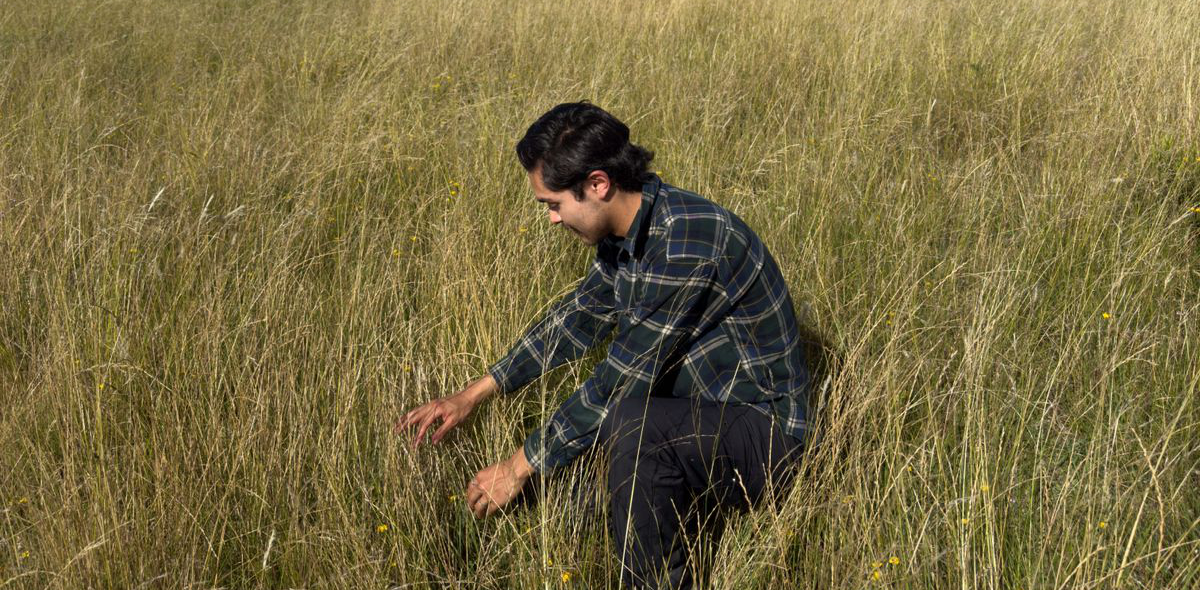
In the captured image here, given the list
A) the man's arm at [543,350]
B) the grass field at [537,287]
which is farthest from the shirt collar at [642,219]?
the grass field at [537,287]

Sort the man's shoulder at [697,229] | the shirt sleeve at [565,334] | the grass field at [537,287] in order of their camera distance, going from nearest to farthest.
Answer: the grass field at [537,287], the man's shoulder at [697,229], the shirt sleeve at [565,334]

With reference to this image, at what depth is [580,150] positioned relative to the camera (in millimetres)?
2016

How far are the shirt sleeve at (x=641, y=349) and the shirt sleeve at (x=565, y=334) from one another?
1.01 feet

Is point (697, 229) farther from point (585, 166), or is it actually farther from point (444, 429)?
point (444, 429)

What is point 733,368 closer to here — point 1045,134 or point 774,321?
point 774,321

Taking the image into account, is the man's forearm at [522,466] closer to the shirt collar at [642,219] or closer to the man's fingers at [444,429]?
the man's fingers at [444,429]

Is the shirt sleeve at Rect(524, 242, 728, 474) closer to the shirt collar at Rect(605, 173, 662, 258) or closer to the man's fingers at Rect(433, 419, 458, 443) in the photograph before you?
the shirt collar at Rect(605, 173, 662, 258)

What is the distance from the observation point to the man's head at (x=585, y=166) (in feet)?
6.65

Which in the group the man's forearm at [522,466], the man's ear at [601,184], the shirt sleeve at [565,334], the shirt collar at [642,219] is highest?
the man's ear at [601,184]

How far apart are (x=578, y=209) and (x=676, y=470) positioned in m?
0.62

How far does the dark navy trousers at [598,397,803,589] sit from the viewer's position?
6.37ft

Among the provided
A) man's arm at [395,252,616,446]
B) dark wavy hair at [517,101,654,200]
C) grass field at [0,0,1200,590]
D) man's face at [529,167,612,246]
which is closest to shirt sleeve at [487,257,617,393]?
man's arm at [395,252,616,446]

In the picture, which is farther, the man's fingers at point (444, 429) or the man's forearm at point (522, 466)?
the man's fingers at point (444, 429)

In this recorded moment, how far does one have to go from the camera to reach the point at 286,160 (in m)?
3.60
